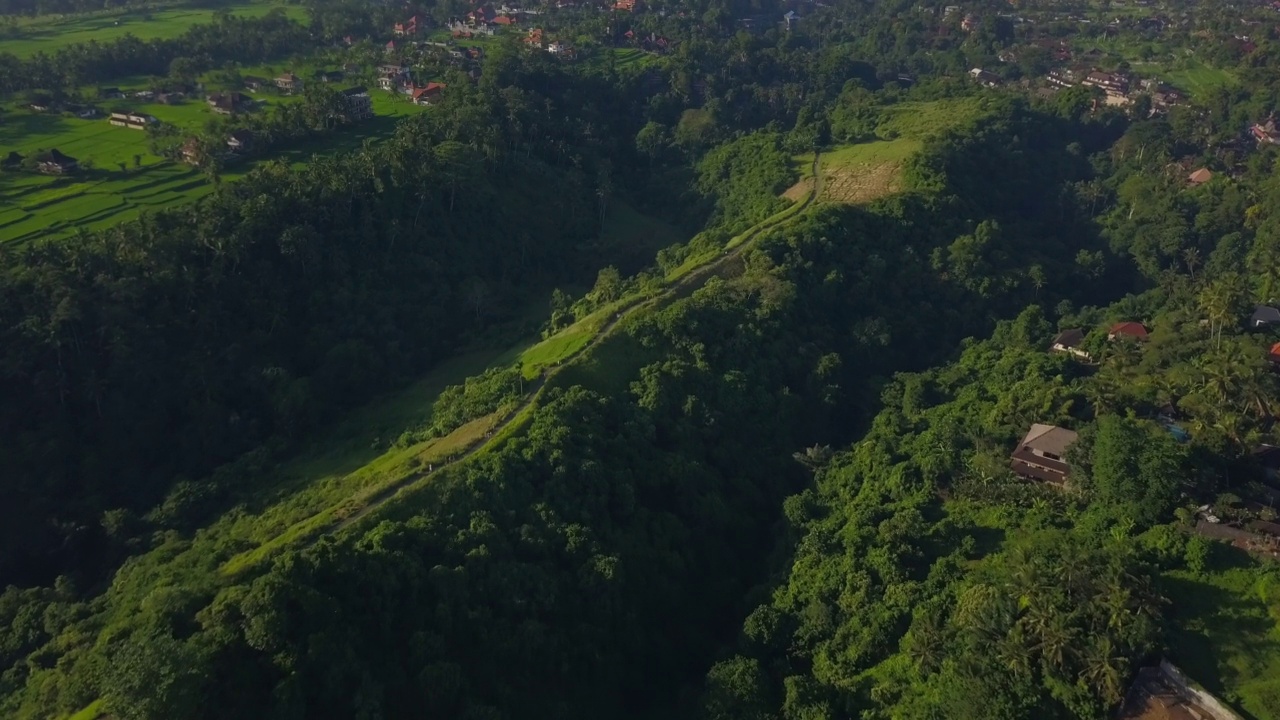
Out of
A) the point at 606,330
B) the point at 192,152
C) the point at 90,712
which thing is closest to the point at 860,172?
the point at 606,330

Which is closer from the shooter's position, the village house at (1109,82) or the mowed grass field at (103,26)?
the mowed grass field at (103,26)

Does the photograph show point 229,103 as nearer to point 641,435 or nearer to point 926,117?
point 641,435

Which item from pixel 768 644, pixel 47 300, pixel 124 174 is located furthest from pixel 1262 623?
pixel 124 174

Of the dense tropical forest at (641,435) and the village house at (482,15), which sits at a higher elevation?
the village house at (482,15)

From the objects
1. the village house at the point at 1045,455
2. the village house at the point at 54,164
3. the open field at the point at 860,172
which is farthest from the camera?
the open field at the point at 860,172

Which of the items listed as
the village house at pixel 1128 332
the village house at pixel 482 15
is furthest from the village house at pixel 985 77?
the village house at pixel 1128 332

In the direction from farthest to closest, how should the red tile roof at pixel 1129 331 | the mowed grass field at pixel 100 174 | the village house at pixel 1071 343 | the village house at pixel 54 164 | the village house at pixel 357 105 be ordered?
the village house at pixel 357 105 < the village house at pixel 54 164 < the mowed grass field at pixel 100 174 < the red tile roof at pixel 1129 331 < the village house at pixel 1071 343

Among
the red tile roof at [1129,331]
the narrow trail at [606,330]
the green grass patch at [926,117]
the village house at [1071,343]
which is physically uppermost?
the green grass patch at [926,117]

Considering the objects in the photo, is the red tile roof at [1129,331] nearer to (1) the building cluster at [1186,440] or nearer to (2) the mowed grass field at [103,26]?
(1) the building cluster at [1186,440]
